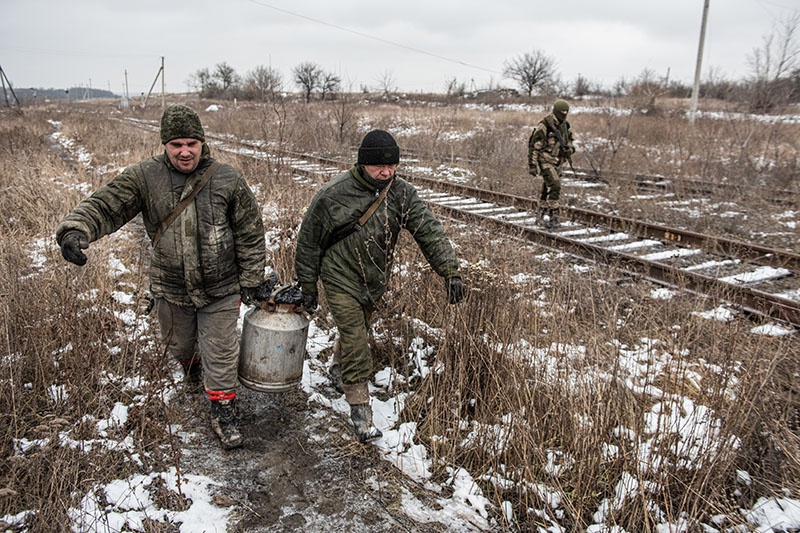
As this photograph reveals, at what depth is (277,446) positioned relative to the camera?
3.21 meters

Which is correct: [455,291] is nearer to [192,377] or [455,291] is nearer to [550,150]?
[192,377]

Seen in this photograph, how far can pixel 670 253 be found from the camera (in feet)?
22.2

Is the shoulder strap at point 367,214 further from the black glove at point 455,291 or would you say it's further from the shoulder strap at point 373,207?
the black glove at point 455,291

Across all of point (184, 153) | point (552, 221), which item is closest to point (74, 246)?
point (184, 153)

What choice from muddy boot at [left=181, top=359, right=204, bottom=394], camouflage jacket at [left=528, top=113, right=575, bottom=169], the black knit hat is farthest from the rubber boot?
camouflage jacket at [left=528, top=113, right=575, bottom=169]

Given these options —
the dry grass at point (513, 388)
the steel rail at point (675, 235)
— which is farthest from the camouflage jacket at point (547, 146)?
the dry grass at point (513, 388)

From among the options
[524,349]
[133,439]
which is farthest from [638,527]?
[133,439]

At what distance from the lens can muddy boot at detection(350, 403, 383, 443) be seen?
3.19 m

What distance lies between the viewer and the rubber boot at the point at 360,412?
320 centimetres

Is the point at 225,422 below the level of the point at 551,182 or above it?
below

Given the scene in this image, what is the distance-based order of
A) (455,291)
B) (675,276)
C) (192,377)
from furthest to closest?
(675,276) → (192,377) → (455,291)

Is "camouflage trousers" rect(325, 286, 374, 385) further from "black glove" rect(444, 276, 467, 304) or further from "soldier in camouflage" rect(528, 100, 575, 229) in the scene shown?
"soldier in camouflage" rect(528, 100, 575, 229)

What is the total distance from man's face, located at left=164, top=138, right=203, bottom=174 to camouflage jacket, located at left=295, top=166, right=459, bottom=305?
2.36 ft

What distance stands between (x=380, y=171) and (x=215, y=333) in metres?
1.44
